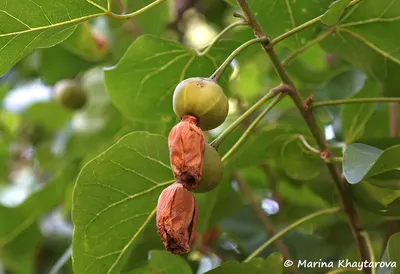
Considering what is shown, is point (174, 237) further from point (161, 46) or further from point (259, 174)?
point (259, 174)

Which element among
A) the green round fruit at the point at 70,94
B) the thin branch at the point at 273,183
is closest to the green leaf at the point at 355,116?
the thin branch at the point at 273,183

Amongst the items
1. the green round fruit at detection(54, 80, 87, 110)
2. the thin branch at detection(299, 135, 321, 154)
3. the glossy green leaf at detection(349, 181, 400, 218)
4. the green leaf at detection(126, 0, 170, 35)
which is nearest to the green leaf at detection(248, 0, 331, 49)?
the thin branch at detection(299, 135, 321, 154)

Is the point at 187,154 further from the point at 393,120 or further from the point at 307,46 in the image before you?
the point at 393,120

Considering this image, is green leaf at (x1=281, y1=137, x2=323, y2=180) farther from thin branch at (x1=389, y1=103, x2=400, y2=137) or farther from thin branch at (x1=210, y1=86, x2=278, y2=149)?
thin branch at (x1=389, y1=103, x2=400, y2=137)

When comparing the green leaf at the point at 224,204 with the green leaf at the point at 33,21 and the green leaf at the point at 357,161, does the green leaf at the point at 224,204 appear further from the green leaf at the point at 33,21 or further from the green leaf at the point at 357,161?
the green leaf at the point at 33,21

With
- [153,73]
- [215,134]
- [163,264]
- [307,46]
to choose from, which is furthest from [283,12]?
[215,134]
